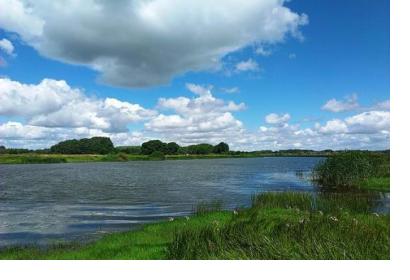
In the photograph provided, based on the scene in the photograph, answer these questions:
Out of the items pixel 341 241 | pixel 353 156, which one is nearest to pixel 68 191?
pixel 353 156

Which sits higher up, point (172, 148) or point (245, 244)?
point (172, 148)

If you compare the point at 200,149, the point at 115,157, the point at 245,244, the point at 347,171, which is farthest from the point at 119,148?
the point at 245,244

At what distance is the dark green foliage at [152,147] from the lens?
13275 centimetres

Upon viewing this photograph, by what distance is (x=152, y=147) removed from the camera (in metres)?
133

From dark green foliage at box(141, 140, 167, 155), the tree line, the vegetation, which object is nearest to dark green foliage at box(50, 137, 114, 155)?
the tree line

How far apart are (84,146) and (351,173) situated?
91.5 meters

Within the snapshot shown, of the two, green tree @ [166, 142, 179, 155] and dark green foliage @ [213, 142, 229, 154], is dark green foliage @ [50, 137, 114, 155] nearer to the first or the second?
green tree @ [166, 142, 179, 155]

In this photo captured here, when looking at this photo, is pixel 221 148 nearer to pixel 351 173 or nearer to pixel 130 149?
pixel 130 149

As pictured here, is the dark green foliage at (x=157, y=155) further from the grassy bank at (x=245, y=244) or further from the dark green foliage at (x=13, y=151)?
the grassy bank at (x=245, y=244)

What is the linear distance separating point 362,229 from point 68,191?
105 ft
